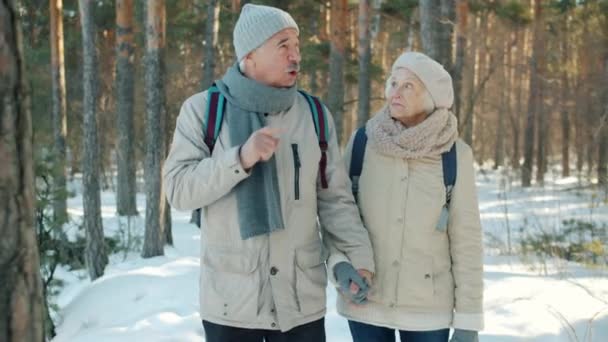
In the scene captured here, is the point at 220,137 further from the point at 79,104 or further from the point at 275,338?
the point at 79,104

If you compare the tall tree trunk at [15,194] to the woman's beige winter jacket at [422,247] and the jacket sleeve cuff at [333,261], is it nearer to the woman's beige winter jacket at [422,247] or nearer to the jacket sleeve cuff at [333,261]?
the jacket sleeve cuff at [333,261]

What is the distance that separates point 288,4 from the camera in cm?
1608

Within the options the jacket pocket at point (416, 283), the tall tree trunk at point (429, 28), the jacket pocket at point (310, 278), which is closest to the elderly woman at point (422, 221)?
the jacket pocket at point (416, 283)

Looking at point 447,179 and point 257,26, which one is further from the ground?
point 257,26

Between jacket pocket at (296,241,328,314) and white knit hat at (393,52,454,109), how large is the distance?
746 mm

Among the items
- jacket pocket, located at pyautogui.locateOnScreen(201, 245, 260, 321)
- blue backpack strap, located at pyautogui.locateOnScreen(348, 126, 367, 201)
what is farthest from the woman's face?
jacket pocket, located at pyautogui.locateOnScreen(201, 245, 260, 321)

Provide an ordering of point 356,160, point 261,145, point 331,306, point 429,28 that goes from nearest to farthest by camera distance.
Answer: point 261,145 < point 356,160 < point 331,306 < point 429,28

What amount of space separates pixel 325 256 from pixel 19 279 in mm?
1076

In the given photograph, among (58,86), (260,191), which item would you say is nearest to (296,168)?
(260,191)

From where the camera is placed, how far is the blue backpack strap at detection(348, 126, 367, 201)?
2674 millimetres

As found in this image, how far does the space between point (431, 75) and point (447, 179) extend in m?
0.40

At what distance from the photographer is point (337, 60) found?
1392 centimetres

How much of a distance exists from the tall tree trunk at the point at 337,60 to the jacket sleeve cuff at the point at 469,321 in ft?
35.0

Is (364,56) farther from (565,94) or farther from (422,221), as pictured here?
(422,221)
